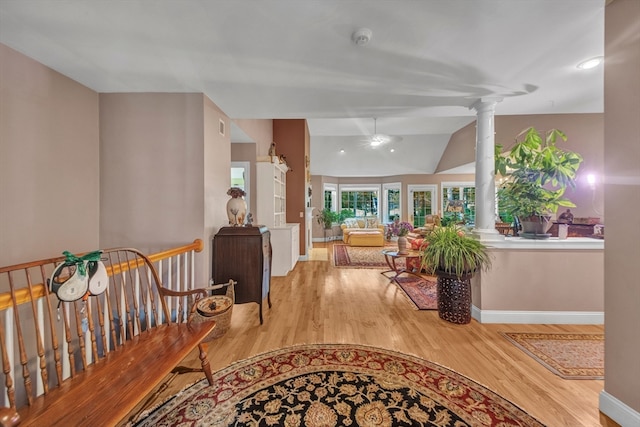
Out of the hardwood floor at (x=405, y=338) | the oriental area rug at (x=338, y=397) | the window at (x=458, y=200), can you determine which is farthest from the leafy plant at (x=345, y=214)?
the oriental area rug at (x=338, y=397)

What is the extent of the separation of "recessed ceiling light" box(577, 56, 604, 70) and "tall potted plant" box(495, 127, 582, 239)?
603 millimetres

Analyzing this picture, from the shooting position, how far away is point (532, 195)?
8.41 feet

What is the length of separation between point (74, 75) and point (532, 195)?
4.65 m

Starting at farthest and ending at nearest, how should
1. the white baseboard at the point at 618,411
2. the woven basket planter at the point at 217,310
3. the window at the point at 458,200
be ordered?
1. the window at the point at 458,200
2. the woven basket planter at the point at 217,310
3. the white baseboard at the point at 618,411

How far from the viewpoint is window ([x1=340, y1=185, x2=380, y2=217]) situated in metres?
9.88

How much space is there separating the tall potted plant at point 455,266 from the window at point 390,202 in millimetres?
6943

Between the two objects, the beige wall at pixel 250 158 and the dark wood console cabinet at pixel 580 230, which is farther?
the beige wall at pixel 250 158

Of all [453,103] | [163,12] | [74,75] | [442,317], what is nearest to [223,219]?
[74,75]

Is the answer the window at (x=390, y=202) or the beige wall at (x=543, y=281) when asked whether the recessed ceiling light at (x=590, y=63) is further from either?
the window at (x=390, y=202)

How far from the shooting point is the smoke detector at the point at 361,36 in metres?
1.66

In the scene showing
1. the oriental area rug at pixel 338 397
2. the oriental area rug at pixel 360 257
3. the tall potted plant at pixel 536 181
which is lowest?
the oriental area rug at pixel 338 397

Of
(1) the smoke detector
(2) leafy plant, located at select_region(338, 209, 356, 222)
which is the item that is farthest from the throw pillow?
(1) the smoke detector

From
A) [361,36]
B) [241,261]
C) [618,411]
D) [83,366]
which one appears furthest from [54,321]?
[618,411]

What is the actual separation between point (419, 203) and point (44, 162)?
9.38 meters
